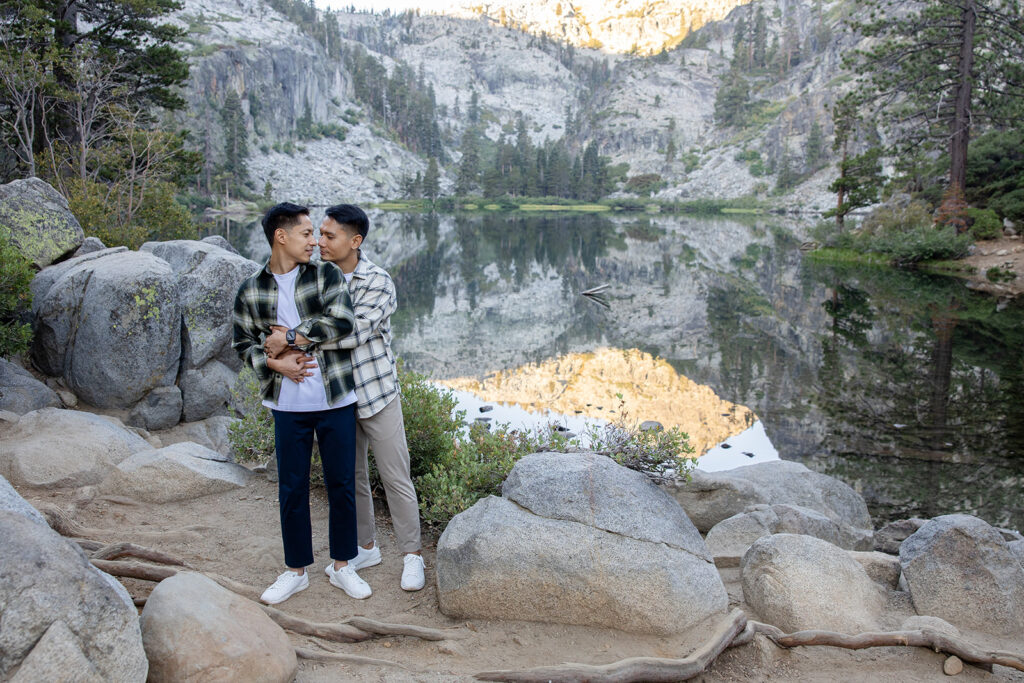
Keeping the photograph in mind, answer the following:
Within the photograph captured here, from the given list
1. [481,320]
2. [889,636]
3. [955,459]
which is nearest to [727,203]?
[481,320]

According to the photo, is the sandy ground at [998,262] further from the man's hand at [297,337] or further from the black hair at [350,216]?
the man's hand at [297,337]

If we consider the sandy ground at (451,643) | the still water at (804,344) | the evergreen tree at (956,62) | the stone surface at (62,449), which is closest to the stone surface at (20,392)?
the stone surface at (62,449)

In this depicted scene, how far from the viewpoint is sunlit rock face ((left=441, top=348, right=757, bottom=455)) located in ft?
40.8

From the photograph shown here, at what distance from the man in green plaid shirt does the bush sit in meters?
6.22

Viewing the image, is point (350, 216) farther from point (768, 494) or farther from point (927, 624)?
point (768, 494)

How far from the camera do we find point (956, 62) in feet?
98.6

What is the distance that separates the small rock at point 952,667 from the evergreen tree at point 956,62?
98.0 ft

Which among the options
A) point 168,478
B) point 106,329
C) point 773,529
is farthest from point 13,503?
point 106,329

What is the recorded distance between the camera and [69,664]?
2707 millimetres

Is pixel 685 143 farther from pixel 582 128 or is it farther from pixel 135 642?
pixel 135 642

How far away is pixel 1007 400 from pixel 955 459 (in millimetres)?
3580

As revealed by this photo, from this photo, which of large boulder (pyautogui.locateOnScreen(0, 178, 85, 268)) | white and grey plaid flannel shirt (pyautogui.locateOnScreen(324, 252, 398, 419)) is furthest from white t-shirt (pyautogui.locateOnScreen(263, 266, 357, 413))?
large boulder (pyautogui.locateOnScreen(0, 178, 85, 268))

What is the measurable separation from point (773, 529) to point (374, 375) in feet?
13.6

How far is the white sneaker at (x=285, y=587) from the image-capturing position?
4410 mm
